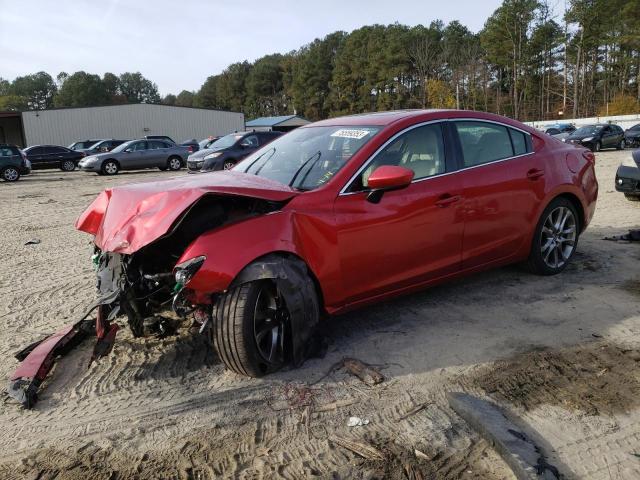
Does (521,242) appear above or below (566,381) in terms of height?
above

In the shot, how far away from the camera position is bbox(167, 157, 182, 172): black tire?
23.7m

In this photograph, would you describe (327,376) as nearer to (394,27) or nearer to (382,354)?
(382,354)

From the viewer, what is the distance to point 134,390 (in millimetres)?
3260

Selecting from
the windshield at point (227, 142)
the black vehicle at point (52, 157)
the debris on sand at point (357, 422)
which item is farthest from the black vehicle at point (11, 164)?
the debris on sand at point (357, 422)

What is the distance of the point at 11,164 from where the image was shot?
69.5ft

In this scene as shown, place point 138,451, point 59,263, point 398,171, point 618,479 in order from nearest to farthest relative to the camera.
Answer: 1. point 618,479
2. point 138,451
3. point 398,171
4. point 59,263

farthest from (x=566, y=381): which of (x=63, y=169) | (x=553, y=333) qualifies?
(x=63, y=169)

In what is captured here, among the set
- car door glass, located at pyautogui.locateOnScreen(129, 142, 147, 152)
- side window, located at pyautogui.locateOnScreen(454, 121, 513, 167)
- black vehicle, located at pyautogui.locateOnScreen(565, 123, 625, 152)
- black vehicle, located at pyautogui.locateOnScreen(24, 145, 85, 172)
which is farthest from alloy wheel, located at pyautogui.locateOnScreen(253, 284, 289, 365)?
black vehicle, located at pyautogui.locateOnScreen(24, 145, 85, 172)

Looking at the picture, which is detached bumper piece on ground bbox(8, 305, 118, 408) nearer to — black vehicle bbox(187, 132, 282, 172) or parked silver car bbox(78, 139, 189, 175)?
black vehicle bbox(187, 132, 282, 172)

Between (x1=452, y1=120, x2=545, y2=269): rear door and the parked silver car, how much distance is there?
20.5 meters

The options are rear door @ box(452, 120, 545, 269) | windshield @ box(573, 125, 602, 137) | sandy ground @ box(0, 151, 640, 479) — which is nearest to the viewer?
sandy ground @ box(0, 151, 640, 479)

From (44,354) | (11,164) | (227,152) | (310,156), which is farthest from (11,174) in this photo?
(310,156)

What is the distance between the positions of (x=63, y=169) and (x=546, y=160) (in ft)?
90.3

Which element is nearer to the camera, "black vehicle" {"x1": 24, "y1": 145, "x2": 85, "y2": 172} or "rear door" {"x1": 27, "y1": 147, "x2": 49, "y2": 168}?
"rear door" {"x1": 27, "y1": 147, "x2": 49, "y2": 168}
